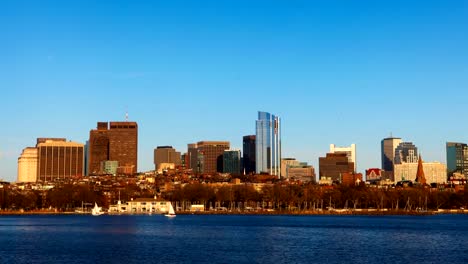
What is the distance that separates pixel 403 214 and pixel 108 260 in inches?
5626

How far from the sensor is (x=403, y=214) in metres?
193

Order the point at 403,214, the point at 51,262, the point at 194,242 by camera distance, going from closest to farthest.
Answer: the point at 51,262 < the point at 194,242 < the point at 403,214

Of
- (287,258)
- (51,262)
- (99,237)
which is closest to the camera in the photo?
(51,262)

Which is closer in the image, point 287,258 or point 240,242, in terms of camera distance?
point 287,258

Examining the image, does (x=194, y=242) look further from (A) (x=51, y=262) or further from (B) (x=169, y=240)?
(A) (x=51, y=262)

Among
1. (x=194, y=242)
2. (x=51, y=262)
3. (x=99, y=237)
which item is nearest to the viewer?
(x=51, y=262)

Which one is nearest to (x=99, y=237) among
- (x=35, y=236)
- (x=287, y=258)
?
(x=35, y=236)

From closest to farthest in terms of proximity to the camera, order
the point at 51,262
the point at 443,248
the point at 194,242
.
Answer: the point at 51,262 < the point at 443,248 < the point at 194,242

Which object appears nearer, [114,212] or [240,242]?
[240,242]

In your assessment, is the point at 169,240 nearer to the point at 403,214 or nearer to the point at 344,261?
the point at 344,261

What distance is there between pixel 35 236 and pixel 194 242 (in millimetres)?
23275

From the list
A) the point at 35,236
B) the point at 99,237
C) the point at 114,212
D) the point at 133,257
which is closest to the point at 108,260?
the point at 133,257

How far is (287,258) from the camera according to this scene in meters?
63.8

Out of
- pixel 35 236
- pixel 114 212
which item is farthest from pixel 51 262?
pixel 114 212
